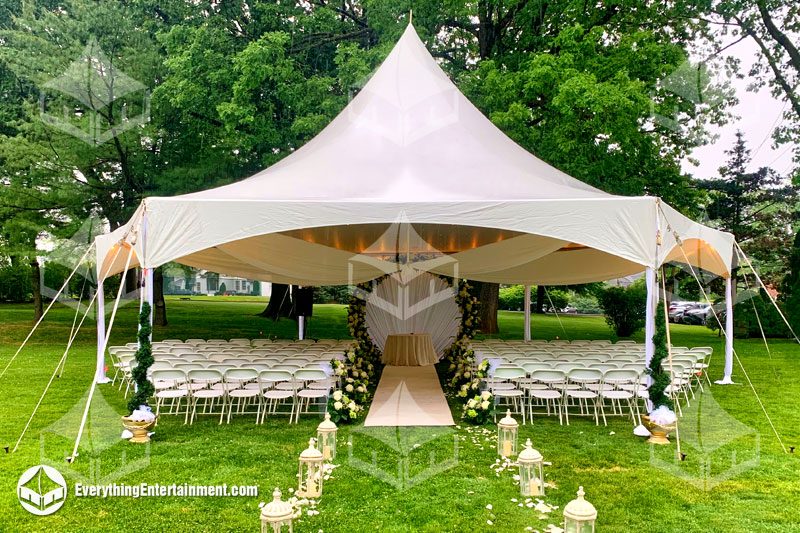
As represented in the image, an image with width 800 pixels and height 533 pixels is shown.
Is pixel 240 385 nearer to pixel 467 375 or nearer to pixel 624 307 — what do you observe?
pixel 467 375

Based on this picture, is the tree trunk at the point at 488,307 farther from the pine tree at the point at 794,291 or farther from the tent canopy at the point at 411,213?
the pine tree at the point at 794,291

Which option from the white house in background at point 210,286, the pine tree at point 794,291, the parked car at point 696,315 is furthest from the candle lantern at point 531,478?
the white house in background at point 210,286

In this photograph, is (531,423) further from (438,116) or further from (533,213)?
(438,116)

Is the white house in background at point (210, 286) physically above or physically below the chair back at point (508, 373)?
below

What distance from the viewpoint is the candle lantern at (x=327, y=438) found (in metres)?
4.66

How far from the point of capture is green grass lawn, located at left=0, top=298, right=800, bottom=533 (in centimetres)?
376

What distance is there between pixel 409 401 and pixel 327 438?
110 inches

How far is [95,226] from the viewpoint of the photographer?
45.8 feet

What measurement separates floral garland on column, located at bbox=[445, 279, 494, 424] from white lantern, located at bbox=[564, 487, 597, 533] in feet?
10.8

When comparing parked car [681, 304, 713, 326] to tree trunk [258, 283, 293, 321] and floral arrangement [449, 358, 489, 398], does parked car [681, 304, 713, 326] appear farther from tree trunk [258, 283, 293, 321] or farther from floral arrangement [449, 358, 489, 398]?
floral arrangement [449, 358, 489, 398]

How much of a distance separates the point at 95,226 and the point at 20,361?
3.95 meters

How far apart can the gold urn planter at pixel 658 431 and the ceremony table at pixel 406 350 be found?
5.54m

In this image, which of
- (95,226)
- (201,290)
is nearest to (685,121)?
(95,226)

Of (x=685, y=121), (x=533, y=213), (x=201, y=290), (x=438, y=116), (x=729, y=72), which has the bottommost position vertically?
(x=201, y=290)
